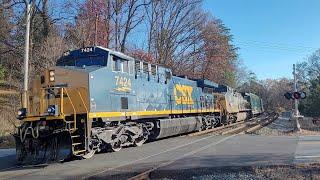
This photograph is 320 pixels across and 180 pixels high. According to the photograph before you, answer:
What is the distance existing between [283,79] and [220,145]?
140356 mm

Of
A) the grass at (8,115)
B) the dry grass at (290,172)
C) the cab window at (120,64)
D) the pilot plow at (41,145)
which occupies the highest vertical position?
the cab window at (120,64)

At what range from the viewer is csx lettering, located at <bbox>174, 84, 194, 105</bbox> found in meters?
23.3

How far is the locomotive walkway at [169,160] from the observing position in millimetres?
11625

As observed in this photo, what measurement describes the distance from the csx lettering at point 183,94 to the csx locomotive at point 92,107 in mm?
1489

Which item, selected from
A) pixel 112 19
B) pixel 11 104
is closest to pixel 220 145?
pixel 11 104

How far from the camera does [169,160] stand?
13508 millimetres

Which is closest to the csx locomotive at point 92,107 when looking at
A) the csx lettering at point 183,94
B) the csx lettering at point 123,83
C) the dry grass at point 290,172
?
the csx lettering at point 123,83

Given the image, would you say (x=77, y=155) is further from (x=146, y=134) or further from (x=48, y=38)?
(x=48, y=38)

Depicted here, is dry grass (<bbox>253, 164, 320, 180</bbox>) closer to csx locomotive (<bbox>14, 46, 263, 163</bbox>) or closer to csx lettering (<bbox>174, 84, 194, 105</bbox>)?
csx locomotive (<bbox>14, 46, 263, 163</bbox>)

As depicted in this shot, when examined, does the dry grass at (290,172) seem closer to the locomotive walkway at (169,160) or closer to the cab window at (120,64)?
the locomotive walkway at (169,160)

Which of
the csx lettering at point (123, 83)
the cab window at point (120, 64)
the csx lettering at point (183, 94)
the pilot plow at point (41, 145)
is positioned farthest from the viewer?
the csx lettering at point (183, 94)

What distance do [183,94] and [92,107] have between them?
1044 centimetres

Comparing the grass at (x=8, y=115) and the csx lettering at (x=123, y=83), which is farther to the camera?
the grass at (x=8, y=115)

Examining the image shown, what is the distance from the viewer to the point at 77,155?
14.0 m
